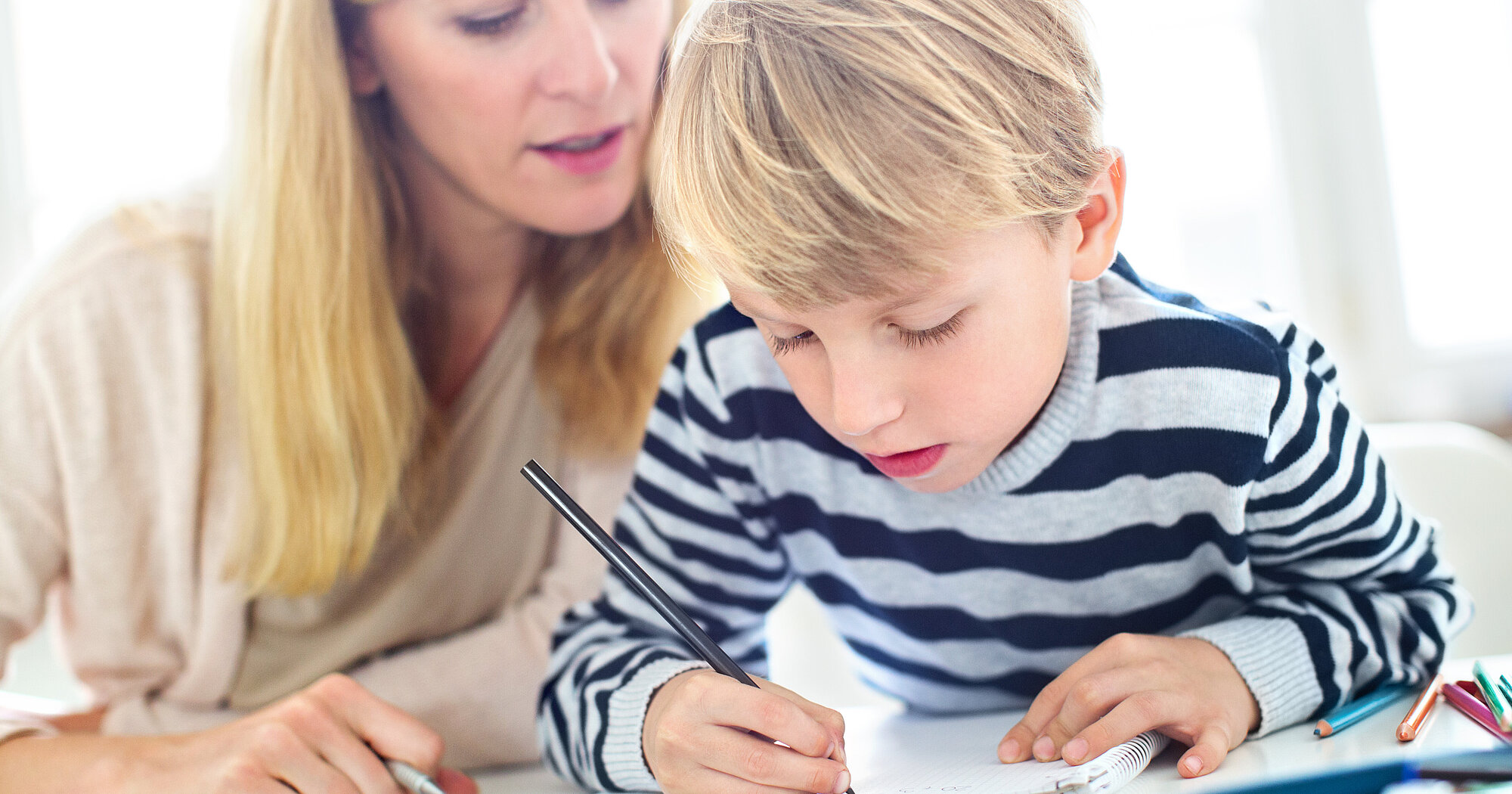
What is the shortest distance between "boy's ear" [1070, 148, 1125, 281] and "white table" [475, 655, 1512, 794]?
242mm

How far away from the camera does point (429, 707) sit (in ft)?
2.67

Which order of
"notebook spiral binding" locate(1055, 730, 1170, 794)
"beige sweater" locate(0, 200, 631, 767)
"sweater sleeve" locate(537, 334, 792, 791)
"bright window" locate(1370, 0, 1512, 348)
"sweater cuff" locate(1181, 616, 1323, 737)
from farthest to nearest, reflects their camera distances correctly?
1. "bright window" locate(1370, 0, 1512, 348)
2. "beige sweater" locate(0, 200, 631, 767)
3. "sweater sleeve" locate(537, 334, 792, 791)
4. "sweater cuff" locate(1181, 616, 1323, 737)
5. "notebook spiral binding" locate(1055, 730, 1170, 794)

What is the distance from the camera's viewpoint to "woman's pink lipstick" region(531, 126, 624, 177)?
87cm

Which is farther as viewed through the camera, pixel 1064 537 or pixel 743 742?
pixel 1064 537

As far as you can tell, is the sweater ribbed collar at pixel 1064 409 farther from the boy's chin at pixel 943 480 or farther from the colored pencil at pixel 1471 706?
the colored pencil at pixel 1471 706

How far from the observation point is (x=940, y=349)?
522 mm

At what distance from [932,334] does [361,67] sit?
23.8 inches

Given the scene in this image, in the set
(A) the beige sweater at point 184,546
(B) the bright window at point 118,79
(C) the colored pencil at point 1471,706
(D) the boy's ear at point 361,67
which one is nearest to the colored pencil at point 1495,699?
(C) the colored pencil at point 1471,706

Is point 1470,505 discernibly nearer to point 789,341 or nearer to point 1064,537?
point 1064,537

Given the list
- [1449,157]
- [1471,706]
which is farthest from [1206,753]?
[1449,157]

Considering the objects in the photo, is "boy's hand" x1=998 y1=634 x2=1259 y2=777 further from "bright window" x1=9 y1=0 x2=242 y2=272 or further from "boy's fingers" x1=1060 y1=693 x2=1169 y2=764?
"bright window" x1=9 y1=0 x2=242 y2=272

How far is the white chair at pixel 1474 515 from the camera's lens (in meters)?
0.80

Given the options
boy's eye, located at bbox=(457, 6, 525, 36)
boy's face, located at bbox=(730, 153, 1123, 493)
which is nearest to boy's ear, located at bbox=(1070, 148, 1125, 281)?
boy's face, located at bbox=(730, 153, 1123, 493)

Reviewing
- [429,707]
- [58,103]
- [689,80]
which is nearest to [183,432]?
[429,707]
